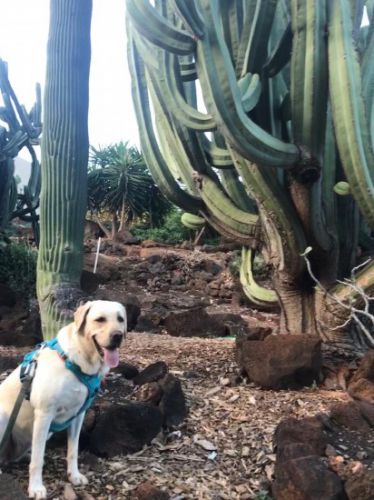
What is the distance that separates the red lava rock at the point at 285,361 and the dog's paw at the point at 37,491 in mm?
2230

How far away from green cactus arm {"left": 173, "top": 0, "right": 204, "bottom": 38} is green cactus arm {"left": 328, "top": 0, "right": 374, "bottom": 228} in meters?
1.01

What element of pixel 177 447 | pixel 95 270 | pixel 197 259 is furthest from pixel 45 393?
pixel 197 259

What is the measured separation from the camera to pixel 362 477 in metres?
2.96

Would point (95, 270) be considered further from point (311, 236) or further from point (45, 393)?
point (45, 393)

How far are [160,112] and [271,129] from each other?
1601 millimetres

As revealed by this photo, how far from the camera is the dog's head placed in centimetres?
288

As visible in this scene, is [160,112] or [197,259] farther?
[197,259]

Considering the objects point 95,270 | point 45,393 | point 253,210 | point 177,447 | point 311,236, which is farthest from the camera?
point 95,270

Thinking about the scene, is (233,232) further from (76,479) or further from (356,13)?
(76,479)

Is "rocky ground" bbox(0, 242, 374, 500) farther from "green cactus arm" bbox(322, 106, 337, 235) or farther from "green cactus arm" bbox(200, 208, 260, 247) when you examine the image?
"green cactus arm" bbox(322, 106, 337, 235)

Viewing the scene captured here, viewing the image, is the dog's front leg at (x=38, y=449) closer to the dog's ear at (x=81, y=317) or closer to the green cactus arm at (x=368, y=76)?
the dog's ear at (x=81, y=317)

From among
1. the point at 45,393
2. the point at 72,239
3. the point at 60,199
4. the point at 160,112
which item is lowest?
the point at 45,393

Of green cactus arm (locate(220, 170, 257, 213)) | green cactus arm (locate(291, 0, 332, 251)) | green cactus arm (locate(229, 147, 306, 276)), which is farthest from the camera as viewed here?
green cactus arm (locate(220, 170, 257, 213))

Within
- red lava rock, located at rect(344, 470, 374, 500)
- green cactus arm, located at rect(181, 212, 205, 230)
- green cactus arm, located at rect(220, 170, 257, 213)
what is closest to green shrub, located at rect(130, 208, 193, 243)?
green cactus arm, located at rect(181, 212, 205, 230)
